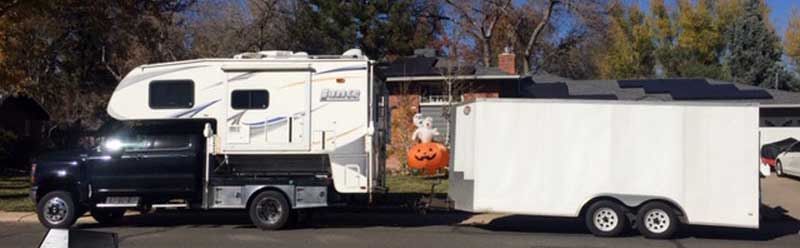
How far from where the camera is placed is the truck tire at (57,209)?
42.9 ft

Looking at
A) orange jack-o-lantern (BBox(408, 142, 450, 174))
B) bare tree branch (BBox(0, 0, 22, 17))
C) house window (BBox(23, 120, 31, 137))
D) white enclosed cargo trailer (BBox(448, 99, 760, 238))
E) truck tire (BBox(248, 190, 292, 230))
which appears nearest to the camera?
white enclosed cargo trailer (BBox(448, 99, 760, 238))

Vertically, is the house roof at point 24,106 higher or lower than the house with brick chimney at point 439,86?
lower

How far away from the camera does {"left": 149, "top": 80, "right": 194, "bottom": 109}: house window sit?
13.2 metres

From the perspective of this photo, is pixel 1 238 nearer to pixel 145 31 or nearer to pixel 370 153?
pixel 370 153

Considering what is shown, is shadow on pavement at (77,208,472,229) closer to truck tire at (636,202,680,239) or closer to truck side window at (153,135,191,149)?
truck side window at (153,135,191,149)

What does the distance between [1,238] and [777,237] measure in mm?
12237

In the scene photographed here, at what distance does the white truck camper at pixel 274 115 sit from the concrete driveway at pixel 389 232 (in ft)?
2.27

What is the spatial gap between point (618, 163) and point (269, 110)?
18.5 feet

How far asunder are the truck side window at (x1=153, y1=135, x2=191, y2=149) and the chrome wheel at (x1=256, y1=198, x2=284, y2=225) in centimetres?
157

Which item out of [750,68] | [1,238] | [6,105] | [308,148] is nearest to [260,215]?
[308,148]

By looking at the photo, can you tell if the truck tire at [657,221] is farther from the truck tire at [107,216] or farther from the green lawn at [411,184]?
the truck tire at [107,216]

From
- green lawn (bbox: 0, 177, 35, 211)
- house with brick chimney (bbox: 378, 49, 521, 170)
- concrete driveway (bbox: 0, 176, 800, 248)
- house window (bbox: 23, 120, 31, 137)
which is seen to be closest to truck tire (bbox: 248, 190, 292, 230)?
concrete driveway (bbox: 0, 176, 800, 248)

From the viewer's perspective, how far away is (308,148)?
42.9 ft

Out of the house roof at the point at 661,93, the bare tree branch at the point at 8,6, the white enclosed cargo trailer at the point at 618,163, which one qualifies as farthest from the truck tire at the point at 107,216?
the house roof at the point at 661,93
